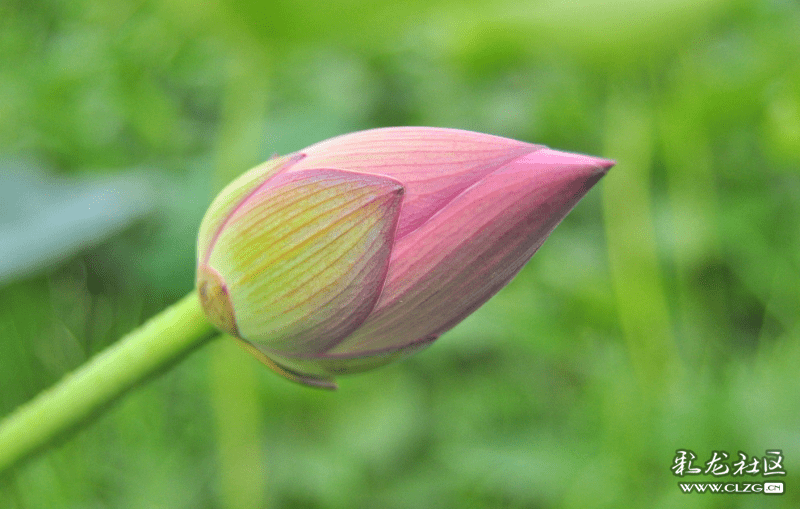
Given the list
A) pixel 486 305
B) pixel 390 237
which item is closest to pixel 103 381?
pixel 390 237

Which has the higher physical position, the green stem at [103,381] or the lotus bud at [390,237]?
the lotus bud at [390,237]

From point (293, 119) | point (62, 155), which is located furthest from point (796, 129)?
point (62, 155)

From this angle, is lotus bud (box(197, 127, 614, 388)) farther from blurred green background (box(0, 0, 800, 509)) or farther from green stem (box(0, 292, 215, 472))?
Answer: blurred green background (box(0, 0, 800, 509))

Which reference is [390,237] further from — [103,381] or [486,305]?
[486,305]

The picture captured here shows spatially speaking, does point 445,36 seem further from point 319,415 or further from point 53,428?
point 53,428

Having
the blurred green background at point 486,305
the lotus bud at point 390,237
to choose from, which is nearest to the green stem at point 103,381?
the lotus bud at point 390,237

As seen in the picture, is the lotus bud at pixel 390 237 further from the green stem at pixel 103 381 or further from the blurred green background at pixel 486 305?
the blurred green background at pixel 486 305
